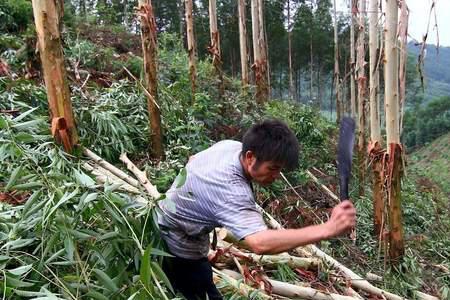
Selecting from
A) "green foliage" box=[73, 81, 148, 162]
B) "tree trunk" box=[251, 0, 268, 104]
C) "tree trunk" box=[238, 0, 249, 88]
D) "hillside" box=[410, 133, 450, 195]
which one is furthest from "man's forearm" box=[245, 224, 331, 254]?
"hillside" box=[410, 133, 450, 195]

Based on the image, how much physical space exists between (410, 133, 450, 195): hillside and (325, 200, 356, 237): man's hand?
65.0ft

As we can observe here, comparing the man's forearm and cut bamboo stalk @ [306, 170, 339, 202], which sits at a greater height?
the man's forearm

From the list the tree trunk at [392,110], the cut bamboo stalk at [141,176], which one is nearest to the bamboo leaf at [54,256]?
the cut bamboo stalk at [141,176]

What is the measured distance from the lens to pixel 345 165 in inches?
81.7

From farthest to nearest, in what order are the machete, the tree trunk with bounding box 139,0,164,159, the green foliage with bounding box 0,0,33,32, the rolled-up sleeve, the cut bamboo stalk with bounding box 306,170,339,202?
the green foliage with bounding box 0,0,33,32 → the cut bamboo stalk with bounding box 306,170,339,202 → the tree trunk with bounding box 139,0,164,159 → the machete → the rolled-up sleeve

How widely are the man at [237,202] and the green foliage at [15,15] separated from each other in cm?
757

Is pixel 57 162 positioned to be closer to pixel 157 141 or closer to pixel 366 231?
pixel 157 141

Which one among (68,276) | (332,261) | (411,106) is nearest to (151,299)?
(68,276)

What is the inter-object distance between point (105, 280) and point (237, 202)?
0.60m

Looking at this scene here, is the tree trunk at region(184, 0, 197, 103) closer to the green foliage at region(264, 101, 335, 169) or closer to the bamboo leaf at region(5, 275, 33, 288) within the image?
the green foliage at region(264, 101, 335, 169)

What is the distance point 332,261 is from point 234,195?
94.1 inches

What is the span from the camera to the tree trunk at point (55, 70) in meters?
3.60

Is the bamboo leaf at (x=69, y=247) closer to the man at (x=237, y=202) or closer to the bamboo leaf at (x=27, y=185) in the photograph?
the bamboo leaf at (x=27, y=185)

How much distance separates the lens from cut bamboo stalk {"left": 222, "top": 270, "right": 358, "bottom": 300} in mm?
3295
